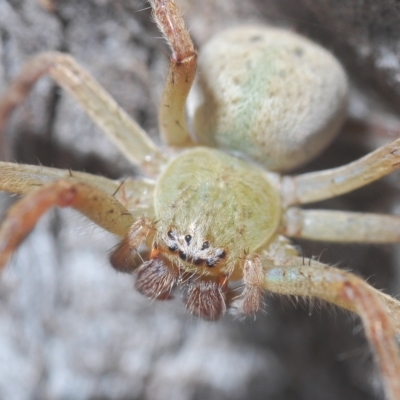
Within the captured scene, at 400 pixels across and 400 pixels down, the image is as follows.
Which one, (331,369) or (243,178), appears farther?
(331,369)

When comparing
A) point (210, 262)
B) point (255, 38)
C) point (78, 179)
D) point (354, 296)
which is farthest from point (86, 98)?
point (354, 296)

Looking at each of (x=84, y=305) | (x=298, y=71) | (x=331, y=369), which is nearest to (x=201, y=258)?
(x=298, y=71)

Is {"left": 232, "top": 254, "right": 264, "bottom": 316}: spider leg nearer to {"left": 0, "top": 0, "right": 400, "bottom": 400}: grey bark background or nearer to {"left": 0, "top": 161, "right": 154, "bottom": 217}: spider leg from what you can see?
{"left": 0, "top": 161, "right": 154, "bottom": 217}: spider leg

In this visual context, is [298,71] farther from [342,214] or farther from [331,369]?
[331,369]

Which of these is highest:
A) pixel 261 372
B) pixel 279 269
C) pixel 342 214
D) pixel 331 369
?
pixel 279 269

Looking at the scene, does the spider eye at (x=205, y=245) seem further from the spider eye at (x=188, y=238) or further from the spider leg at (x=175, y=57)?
the spider leg at (x=175, y=57)

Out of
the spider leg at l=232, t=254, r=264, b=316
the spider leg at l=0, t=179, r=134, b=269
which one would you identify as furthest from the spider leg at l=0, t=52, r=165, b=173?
the spider leg at l=232, t=254, r=264, b=316

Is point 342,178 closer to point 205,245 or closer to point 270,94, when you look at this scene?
point 270,94
